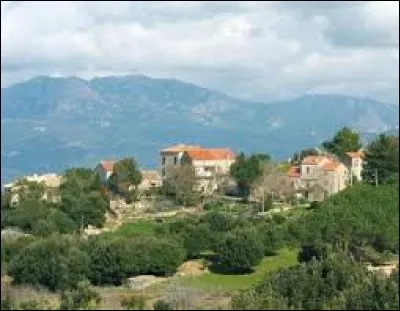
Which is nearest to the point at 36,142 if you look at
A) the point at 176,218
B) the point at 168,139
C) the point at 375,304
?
the point at 168,139

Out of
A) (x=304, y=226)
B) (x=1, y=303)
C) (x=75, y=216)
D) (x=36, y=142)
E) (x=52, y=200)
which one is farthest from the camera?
(x=36, y=142)

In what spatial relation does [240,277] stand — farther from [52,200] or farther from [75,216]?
[52,200]

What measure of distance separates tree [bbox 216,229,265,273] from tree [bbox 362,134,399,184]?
4.77 m

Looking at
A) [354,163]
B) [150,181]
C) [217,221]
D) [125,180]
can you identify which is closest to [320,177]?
[354,163]

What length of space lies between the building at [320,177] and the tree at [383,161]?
433 cm

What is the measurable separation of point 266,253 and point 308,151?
644 inches

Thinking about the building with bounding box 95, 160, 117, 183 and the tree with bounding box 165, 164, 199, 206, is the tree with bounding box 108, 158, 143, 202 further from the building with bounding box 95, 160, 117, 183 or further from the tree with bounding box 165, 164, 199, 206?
the building with bounding box 95, 160, 117, 183

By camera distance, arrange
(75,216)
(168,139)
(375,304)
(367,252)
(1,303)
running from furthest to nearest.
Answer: (168,139), (75,216), (367,252), (375,304), (1,303)

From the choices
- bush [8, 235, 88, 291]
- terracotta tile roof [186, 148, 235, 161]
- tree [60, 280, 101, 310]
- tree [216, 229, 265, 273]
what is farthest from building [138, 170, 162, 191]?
tree [60, 280, 101, 310]

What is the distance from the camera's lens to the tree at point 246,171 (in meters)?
38.2

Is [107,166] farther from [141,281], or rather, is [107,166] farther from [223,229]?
[141,281]

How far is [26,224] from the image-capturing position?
95.5 ft

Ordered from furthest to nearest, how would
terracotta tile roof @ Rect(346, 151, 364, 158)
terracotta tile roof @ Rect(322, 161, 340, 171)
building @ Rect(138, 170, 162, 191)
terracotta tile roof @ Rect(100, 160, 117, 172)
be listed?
1. terracotta tile roof @ Rect(100, 160, 117, 172)
2. building @ Rect(138, 170, 162, 191)
3. terracotta tile roof @ Rect(346, 151, 364, 158)
4. terracotta tile roof @ Rect(322, 161, 340, 171)

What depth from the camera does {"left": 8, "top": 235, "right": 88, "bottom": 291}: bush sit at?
18.7 meters
